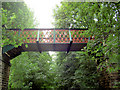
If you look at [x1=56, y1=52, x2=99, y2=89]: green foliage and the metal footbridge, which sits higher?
the metal footbridge

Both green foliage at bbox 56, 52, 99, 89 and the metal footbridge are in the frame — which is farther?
green foliage at bbox 56, 52, 99, 89

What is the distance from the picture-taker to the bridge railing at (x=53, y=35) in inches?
327

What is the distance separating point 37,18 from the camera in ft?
67.2

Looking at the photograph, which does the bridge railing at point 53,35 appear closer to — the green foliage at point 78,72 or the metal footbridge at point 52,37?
the metal footbridge at point 52,37

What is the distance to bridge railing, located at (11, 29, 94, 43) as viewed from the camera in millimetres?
8305

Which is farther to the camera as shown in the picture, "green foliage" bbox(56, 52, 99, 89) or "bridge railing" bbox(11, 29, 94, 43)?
"green foliage" bbox(56, 52, 99, 89)

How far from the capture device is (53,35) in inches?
329

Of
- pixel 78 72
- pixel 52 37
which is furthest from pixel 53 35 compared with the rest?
pixel 78 72

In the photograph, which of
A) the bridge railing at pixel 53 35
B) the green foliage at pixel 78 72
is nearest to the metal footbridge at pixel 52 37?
the bridge railing at pixel 53 35

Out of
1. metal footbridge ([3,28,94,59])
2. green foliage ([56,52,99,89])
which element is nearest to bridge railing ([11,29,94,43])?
metal footbridge ([3,28,94,59])

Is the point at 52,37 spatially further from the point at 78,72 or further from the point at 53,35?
the point at 78,72

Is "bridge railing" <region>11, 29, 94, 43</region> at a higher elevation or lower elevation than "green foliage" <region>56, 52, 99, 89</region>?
higher

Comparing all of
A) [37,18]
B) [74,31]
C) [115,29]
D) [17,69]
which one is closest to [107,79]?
[74,31]

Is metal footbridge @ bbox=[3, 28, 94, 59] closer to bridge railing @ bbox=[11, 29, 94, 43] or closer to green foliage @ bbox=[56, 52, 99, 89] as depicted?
bridge railing @ bbox=[11, 29, 94, 43]
